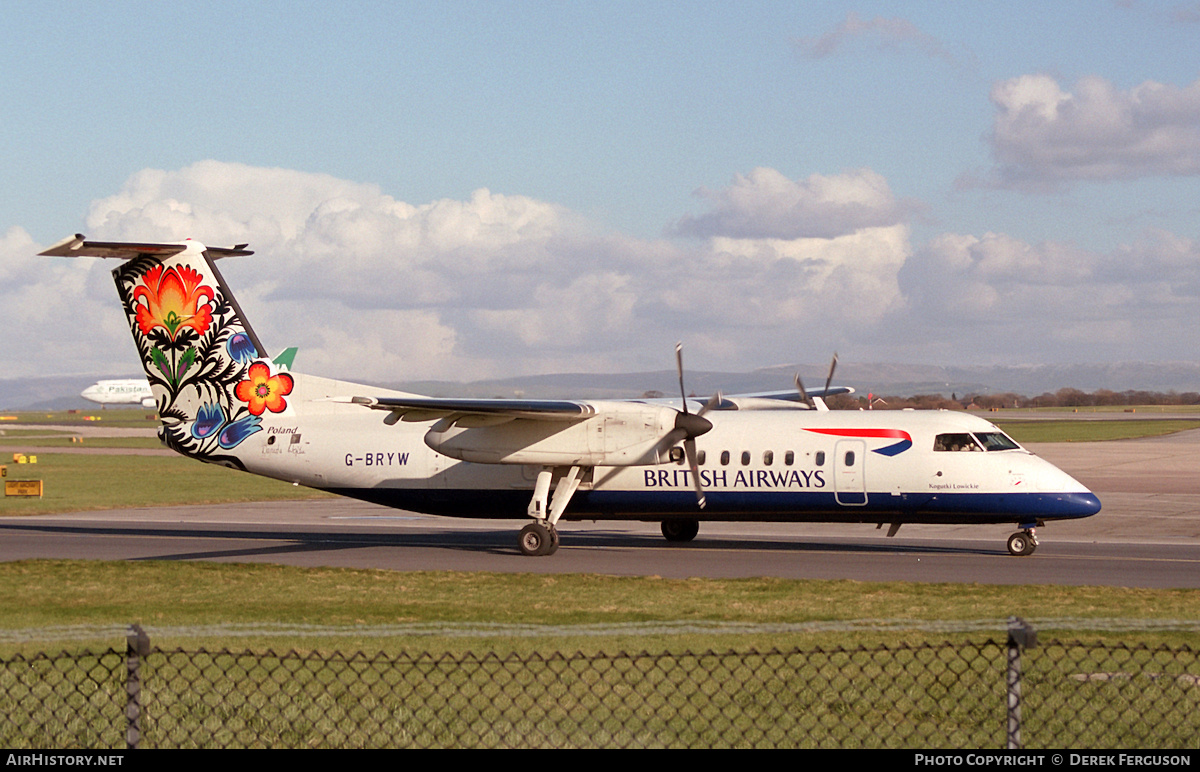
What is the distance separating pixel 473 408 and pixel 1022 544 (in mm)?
11240

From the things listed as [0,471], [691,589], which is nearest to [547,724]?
[691,589]

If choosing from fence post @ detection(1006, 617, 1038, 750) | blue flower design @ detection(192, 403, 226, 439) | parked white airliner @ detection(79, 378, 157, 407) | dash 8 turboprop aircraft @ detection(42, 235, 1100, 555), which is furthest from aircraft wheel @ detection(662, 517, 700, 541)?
parked white airliner @ detection(79, 378, 157, 407)

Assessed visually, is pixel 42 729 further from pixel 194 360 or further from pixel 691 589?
pixel 194 360

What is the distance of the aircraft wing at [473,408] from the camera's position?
2264cm

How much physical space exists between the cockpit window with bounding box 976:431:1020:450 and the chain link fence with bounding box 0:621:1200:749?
473 inches

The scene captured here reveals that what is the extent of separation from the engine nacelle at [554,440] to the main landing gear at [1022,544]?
711 cm

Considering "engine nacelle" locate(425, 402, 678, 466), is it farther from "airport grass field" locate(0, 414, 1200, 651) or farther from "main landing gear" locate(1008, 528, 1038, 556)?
"main landing gear" locate(1008, 528, 1038, 556)

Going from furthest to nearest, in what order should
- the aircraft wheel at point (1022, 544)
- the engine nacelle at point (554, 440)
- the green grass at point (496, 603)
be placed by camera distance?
the engine nacelle at point (554, 440) < the aircraft wheel at point (1022, 544) < the green grass at point (496, 603)

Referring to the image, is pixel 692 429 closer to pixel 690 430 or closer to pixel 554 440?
pixel 690 430

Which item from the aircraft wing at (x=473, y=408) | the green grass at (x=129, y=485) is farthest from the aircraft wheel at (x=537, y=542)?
the green grass at (x=129, y=485)

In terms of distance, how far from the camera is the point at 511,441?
24.6 meters

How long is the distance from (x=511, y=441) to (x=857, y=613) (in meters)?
10.3

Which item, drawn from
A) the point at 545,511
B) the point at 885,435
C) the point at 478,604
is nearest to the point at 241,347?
the point at 545,511

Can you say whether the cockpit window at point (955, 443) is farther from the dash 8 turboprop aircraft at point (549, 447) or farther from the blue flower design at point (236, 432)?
the blue flower design at point (236, 432)
